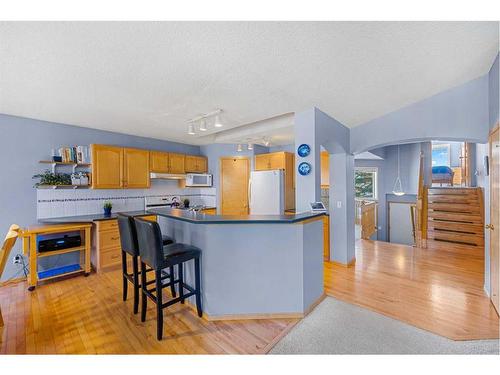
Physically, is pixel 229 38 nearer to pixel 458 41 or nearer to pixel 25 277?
pixel 458 41

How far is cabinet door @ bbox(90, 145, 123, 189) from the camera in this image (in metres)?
3.72

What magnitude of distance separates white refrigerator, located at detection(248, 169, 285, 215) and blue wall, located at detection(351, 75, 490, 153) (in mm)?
1702

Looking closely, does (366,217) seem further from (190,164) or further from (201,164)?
(190,164)

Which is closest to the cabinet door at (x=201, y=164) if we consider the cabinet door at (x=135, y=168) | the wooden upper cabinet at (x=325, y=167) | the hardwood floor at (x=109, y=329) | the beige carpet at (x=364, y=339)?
the cabinet door at (x=135, y=168)

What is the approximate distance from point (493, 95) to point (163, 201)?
17.5 feet

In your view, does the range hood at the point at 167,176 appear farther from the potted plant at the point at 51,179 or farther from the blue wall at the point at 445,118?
the blue wall at the point at 445,118

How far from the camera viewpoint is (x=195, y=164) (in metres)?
5.27

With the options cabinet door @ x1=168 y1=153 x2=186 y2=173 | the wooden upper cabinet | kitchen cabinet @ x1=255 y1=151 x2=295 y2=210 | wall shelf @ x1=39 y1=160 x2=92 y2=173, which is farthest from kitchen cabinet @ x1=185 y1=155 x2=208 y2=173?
the wooden upper cabinet

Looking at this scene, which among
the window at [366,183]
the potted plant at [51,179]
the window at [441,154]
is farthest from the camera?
the window at [441,154]

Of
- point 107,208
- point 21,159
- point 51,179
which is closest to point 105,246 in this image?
point 107,208

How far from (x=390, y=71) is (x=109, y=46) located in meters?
2.46

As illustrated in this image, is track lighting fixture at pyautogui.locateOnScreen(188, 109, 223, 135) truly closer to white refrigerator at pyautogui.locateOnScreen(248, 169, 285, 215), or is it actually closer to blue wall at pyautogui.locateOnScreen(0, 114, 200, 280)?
white refrigerator at pyautogui.locateOnScreen(248, 169, 285, 215)

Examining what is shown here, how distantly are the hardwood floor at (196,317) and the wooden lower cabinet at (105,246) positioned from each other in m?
0.17

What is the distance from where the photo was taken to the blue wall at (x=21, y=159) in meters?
3.17
